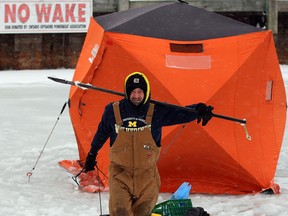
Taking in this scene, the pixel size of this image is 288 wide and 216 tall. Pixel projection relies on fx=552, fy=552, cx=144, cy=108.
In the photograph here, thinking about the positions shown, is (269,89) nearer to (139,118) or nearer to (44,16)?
(139,118)

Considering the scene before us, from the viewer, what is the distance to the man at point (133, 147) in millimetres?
4422

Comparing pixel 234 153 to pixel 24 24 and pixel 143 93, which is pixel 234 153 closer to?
pixel 143 93

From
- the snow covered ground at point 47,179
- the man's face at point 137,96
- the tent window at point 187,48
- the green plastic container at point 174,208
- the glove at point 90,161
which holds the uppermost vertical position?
the tent window at point 187,48

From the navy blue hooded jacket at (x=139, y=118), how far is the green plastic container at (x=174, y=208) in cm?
101

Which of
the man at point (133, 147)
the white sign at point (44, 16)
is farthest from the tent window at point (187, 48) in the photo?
the white sign at point (44, 16)

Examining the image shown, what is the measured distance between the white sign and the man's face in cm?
1565

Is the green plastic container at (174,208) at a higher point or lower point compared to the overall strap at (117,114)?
lower

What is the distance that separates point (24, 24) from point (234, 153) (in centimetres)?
1451

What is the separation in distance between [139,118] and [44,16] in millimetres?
16029

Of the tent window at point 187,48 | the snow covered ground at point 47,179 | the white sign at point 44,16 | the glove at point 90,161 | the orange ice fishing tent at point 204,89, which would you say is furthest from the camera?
the white sign at point 44,16

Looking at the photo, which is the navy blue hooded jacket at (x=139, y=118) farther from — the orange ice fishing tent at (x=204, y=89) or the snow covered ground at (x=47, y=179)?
the orange ice fishing tent at (x=204, y=89)

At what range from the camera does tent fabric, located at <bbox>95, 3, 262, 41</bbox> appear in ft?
22.7

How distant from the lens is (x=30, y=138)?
1010cm

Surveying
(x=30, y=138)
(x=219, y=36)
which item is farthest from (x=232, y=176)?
(x=30, y=138)
